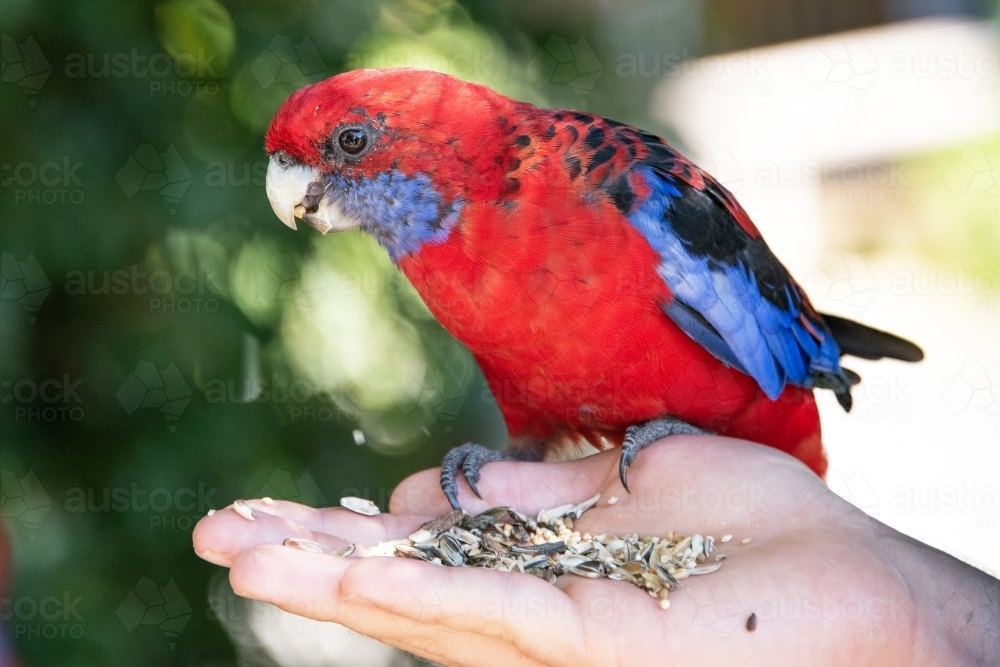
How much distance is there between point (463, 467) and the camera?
2.13 m

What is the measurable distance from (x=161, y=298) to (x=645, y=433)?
1.24 metres

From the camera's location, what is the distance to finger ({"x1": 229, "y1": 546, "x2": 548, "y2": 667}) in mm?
1263

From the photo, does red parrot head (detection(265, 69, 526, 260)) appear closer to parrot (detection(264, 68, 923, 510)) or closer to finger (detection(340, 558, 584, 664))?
parrot (detection(264, 68, 923, 510))

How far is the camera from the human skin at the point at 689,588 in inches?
49.6

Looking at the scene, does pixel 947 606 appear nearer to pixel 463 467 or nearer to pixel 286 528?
pixel 463 467

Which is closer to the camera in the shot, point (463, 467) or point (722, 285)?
point (722, 285)

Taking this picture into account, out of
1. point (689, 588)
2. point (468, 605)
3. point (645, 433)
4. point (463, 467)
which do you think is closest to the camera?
point (468, 605)

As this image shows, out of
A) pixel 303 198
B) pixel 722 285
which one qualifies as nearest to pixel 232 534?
pixel 303 198
